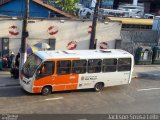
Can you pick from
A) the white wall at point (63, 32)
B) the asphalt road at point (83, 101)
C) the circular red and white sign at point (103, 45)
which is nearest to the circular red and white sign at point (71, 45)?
the white wall at point (63, 32)

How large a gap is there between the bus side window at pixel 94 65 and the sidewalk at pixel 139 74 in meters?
4.38

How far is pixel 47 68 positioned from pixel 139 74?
8.89 meters

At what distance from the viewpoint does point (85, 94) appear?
18.5 meters

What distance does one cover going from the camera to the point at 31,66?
1777cm

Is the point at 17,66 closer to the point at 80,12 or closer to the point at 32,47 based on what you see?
the point at 32,47

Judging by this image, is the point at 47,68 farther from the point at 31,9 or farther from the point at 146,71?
the point at 31,9

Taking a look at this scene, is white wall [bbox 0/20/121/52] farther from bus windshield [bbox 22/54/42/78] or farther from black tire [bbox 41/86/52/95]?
black tire [bbox 41/86/52/95]

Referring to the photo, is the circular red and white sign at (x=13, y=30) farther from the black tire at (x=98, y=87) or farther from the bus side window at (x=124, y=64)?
the bus side window at (x=124, y=64)

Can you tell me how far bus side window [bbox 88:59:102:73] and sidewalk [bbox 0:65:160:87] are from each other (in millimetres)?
4380

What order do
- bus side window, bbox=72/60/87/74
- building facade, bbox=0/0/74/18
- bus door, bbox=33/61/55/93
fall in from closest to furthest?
bus door, bbox=33/61/55/93, bus side window, bbox=72/60/87/74, building facade, bbox=0/0/74/18

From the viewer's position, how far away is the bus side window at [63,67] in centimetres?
1766

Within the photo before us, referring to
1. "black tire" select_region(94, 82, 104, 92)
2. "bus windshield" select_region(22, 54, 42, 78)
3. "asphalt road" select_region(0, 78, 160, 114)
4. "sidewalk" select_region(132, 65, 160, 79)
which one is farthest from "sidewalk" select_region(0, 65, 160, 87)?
"black tire" select_region(94, 82, 104, 92)

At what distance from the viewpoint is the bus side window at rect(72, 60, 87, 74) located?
1806cm

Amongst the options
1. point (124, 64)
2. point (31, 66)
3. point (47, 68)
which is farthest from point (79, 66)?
point (124, 64)
